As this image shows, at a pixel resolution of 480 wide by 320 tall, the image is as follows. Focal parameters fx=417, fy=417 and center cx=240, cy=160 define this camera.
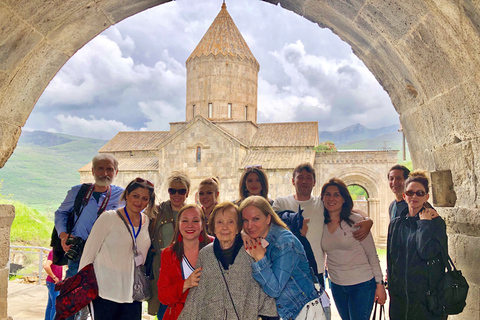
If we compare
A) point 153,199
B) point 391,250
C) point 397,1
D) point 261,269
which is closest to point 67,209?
point 153,199

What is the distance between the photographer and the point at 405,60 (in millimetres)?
2752

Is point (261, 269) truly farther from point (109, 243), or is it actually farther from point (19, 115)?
point (19, 115)

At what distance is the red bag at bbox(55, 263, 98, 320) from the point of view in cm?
246

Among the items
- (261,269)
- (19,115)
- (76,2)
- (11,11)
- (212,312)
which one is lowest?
(212,312)

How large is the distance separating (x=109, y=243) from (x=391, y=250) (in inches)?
71.6

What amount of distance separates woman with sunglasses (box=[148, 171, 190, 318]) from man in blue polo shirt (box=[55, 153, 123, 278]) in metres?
0.36

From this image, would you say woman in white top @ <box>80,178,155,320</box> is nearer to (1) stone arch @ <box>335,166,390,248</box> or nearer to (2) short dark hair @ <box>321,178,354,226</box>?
(2) short dark hair @ <box>321,178,354,226</box>

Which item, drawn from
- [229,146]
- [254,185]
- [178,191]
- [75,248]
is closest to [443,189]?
[254,185]

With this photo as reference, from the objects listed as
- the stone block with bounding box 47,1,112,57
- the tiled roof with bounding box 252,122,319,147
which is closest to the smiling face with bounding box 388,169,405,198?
the stone block with bounding box 47,1,112,57

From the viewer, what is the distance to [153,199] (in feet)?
10.2

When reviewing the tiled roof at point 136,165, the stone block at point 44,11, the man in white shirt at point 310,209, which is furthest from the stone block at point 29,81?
the tiled roof at point 136,165

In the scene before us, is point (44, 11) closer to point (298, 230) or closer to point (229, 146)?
point (298, 230)

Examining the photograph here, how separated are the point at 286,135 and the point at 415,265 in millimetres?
18650

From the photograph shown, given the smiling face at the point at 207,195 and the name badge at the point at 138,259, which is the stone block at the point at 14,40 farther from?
the smiling face at the point at 207,195
